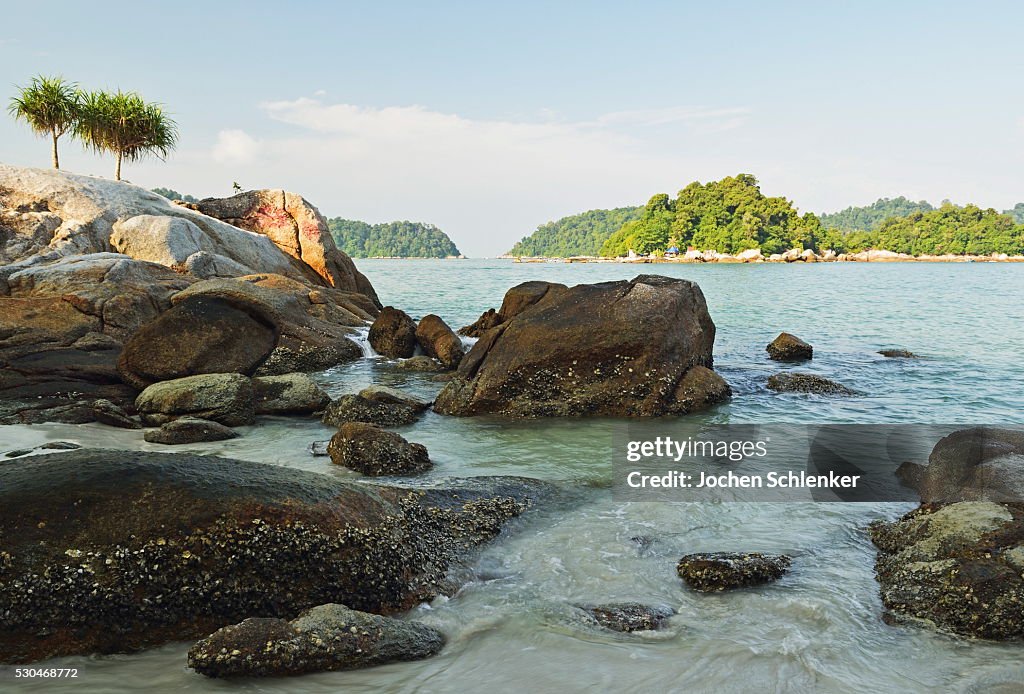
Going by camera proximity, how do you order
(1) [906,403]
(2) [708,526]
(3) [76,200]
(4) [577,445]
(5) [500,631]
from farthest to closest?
(3) [76,200] → (1) [906,403] → (4) [577,445] → (2) [708,526] → (5) [500,631]

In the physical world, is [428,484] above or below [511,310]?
below

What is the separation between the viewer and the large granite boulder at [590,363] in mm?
12781

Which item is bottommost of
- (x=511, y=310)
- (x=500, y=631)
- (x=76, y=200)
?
(x=500, y=631)

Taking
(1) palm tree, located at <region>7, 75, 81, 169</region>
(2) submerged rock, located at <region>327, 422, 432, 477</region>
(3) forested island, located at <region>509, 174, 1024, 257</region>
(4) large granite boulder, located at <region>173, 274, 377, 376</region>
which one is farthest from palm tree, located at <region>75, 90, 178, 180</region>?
(3) forested island, located at <region>509, 174, 1024, 257</region>

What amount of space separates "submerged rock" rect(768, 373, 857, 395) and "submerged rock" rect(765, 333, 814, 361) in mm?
4493

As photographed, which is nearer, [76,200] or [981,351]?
[981,351]

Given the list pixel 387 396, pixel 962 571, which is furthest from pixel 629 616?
pixel 387 396

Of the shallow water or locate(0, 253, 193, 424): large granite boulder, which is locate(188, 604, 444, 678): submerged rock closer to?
the shallow water

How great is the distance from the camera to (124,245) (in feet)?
77.3

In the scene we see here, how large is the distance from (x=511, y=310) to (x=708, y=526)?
11.0 metres

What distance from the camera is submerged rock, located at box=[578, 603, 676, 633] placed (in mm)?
5266

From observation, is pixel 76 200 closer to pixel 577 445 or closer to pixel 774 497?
pixel 577 445

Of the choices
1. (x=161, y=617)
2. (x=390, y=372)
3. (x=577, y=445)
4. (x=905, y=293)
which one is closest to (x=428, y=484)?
(x=577, y=445)

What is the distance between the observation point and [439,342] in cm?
1861
